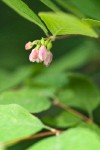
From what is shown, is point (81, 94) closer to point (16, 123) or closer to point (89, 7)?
point (89, 7)

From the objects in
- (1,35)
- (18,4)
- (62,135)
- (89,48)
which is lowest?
(89,48)

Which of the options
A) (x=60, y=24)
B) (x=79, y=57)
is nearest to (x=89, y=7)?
(x=60, y=24)

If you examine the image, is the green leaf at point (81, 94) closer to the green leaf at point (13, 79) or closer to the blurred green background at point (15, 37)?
the green leaf at point (13, 79)

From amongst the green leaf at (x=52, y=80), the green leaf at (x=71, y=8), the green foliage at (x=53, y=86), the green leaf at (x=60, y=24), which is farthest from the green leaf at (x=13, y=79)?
the green leaf at (x=60, y=24)

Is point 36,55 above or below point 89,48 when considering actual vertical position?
above

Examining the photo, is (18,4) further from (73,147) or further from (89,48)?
(89,48)

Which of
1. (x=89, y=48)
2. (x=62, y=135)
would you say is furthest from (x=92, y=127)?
(x=89, y=48)
